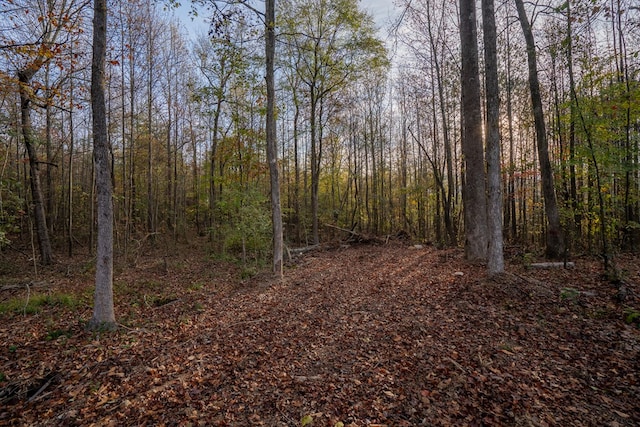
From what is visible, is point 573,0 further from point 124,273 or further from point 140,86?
point 140,86

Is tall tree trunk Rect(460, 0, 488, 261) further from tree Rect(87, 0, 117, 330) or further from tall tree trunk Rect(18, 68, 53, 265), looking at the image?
tall tree trunk Rect(18, 68, 53, 265)

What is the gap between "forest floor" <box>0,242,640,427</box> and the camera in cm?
304

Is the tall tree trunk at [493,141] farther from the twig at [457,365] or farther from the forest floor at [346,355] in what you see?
the twig at [457,365]

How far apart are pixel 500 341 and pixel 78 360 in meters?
6.46

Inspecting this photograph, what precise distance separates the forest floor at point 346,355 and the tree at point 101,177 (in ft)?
1.83

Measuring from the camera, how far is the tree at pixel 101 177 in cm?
524

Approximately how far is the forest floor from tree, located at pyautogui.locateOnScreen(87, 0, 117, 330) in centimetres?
56

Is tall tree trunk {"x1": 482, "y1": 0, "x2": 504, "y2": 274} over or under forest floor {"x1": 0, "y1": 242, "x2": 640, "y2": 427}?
over

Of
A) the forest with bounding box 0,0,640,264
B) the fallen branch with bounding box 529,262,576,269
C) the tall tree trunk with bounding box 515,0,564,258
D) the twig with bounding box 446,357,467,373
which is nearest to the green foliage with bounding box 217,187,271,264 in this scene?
the forest with bounding box 0,0,640,264

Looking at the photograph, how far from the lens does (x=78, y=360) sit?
441 centimetres

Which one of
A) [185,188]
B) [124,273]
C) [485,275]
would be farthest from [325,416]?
[185,188]

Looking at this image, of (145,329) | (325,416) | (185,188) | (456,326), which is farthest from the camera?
(185,188)

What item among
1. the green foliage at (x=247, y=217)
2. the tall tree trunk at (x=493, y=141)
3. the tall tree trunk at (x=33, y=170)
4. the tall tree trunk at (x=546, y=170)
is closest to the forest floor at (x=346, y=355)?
the tall tree trunk at (x=493, y=141)

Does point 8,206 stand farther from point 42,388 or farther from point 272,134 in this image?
point 272,134
